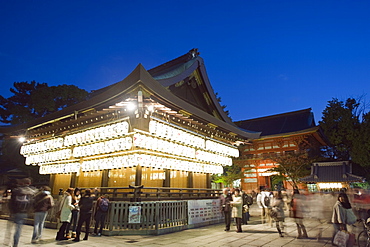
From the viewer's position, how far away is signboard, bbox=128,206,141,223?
9523 mm

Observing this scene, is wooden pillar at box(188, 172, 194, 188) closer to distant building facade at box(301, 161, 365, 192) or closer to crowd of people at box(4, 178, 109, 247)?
crowd of people at box(4, 178, 109, 247)

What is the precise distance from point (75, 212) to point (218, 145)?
33.0ft

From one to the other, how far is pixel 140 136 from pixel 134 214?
3497mm

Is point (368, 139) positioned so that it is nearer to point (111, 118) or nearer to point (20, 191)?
point (111, 118)

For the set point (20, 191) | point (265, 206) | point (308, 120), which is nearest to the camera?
point (20, 191)

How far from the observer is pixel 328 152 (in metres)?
34.6

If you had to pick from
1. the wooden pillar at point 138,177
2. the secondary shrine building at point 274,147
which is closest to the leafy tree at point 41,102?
the wooden pillar at point 138,177

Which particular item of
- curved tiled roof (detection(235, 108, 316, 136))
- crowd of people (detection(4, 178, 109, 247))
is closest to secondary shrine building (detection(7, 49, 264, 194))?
crowd of people (detection(4, 178, 109, 247))

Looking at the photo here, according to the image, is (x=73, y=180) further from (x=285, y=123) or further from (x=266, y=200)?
(x=285, y=123)

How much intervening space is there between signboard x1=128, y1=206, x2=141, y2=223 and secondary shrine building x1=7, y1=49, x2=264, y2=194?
2.34m

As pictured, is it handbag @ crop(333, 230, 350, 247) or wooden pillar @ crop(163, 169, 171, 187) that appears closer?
handbag @ crop(333, 230, 350, 247)

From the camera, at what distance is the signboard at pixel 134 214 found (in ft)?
31.2

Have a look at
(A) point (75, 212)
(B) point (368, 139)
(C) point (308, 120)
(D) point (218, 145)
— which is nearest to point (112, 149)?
(A) point (75, 212)

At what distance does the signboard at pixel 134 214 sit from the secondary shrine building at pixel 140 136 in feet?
7.69
